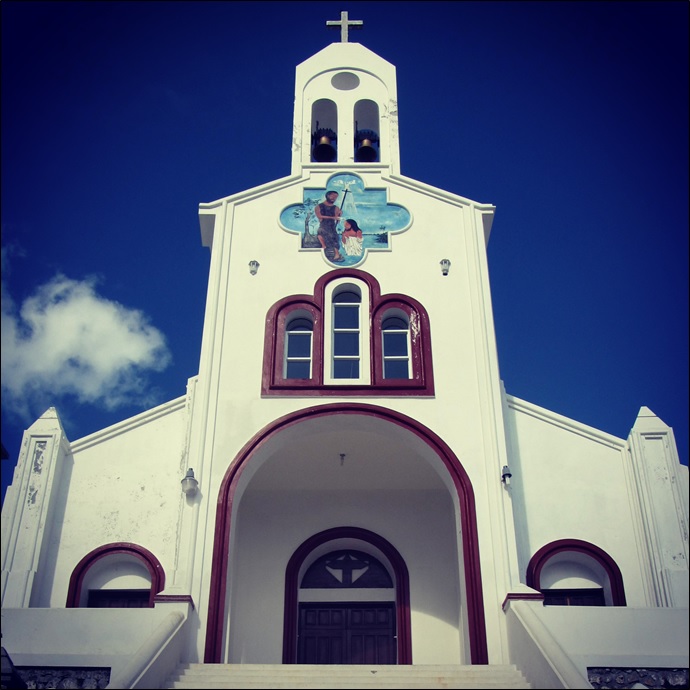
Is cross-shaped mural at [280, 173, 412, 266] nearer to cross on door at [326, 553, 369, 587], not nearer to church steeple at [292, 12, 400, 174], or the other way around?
church steeple at [292, 12, 400, 174]

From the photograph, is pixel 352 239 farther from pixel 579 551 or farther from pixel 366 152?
pixel 579 551

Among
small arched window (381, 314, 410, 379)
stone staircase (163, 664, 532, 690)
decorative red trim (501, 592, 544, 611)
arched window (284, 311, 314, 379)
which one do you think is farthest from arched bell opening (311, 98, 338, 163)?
stone staircase (163, 664, 532, 690)

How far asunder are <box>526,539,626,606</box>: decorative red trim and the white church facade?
0.03 m

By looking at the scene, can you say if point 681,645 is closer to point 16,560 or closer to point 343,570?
point 343,570

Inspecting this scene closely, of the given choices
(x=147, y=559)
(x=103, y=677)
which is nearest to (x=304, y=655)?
(x=147, y=559)

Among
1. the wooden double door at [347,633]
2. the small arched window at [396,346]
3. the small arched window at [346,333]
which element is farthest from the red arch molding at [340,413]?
the wooden double door at [347,633]

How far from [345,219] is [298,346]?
3.11 metres

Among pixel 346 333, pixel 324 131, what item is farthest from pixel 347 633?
pixel 324 131

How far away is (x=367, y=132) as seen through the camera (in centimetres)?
1975

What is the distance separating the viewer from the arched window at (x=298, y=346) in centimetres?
1566

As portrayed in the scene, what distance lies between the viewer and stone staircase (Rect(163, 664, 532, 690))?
10617 mm

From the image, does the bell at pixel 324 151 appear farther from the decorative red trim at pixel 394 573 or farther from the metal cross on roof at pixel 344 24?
the decorative red trim at pixel 394 573

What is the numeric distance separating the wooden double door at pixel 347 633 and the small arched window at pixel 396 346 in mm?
4437

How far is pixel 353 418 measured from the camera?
14781mm
